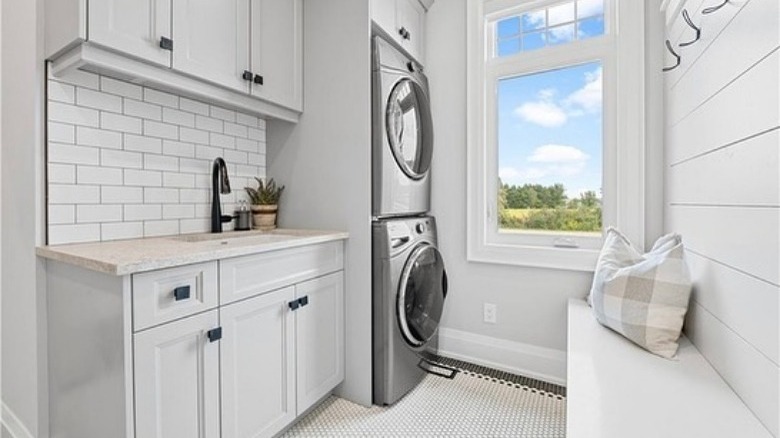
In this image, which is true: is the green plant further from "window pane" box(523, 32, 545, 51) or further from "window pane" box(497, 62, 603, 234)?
"window pane" box(523, 32, 545, 51)

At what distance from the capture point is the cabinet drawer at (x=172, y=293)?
1032mm

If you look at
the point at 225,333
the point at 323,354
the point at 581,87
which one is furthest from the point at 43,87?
the point at 581,87

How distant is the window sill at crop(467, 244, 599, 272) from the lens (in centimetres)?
201

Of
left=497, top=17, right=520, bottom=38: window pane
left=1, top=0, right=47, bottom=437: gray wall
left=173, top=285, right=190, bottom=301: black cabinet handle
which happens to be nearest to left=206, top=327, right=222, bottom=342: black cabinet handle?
left=173, top=285, right=190, bottom=301: black cabinet handle

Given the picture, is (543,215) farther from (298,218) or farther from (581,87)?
(298,218)

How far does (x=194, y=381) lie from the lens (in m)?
1.19

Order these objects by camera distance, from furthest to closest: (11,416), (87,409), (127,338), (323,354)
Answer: (323,354) < (11,416) < (87,409) < (127,338)

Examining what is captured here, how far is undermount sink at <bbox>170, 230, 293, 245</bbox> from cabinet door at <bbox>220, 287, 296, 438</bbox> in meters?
0.34

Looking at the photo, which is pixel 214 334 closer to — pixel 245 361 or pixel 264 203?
pixel 245 361

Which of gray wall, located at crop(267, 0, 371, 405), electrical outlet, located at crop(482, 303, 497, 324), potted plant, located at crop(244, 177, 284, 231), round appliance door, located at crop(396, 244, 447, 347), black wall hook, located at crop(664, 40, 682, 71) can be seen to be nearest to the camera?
black wall hook, located at crop(664, 40, 682, 71)

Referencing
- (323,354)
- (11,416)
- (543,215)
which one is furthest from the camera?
(543,215)

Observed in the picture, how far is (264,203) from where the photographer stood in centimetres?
208

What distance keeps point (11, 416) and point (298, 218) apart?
4.88 feet

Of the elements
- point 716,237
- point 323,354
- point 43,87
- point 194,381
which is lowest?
point 323,354
